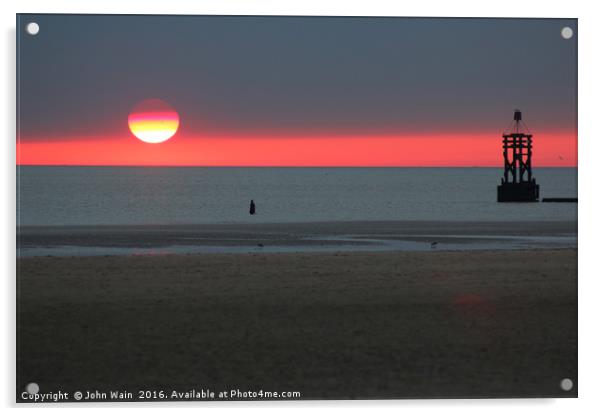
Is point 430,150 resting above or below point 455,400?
above

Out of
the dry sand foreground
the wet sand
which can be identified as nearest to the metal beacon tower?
the wet sand

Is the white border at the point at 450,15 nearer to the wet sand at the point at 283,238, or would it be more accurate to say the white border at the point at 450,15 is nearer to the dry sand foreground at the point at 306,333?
the dry sand foreground at the point at 306,333

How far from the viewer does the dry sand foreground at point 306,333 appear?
10500mm

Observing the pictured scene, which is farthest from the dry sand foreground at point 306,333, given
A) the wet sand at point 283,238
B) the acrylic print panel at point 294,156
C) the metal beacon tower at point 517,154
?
the wet sand at point 283,238

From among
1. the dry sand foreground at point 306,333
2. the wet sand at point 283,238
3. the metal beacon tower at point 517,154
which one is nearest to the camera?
the dry sand foreground at point 306,333

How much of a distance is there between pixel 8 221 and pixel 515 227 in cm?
2494

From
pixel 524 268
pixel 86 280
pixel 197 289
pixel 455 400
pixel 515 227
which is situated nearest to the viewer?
pixel 455 400

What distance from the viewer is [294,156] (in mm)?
16938

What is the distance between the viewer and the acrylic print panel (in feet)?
35.2

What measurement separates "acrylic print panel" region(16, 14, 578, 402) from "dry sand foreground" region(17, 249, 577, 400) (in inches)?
1.3

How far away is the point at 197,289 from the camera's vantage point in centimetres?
1592

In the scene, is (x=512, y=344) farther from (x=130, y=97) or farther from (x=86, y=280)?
(x=86, y=280)

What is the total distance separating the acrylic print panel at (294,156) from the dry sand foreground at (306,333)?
0.03 metres
